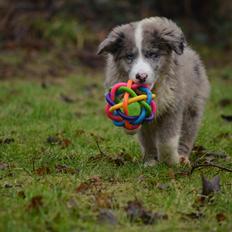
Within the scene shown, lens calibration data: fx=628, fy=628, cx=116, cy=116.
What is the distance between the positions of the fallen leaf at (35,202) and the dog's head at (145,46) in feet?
5.46

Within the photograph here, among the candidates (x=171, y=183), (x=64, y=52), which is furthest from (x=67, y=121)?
(x=64, y=52)

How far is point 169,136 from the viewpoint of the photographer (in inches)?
224

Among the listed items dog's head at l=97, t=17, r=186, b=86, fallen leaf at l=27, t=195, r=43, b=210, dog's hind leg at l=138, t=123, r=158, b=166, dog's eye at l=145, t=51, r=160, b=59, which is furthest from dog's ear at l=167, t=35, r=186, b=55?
fallen leaf at l=27, t=195, r=43, b=210

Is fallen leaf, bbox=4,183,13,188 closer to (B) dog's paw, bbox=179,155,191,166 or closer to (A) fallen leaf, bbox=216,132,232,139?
(B) dog's paw, bbox=179,155,191,166

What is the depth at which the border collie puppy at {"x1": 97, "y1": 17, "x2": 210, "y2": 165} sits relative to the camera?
5.42m

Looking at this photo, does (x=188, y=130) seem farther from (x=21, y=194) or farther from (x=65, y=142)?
(x=21, y=194)

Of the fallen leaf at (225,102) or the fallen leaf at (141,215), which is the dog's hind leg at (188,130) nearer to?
the fallen leaf at (141,215)

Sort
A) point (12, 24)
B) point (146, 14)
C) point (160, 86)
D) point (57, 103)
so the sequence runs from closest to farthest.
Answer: point (160, 86), point (57, 103), point (12, 24), point (146, 14)

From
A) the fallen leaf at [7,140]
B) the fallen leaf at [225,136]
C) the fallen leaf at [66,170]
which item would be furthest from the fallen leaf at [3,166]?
the fallen leaf at [225,136]

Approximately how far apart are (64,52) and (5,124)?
21.9ft

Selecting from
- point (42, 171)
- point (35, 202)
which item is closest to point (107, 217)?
point (35, 202)

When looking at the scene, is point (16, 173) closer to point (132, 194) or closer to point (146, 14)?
point (132, 194)

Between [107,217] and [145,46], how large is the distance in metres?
2.04

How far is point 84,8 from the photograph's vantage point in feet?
53.1
